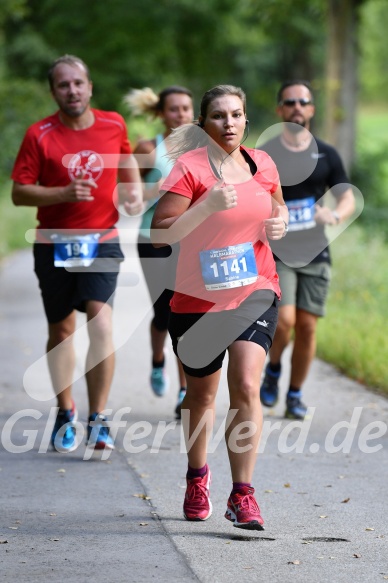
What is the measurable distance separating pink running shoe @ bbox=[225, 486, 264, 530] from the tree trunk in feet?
52.8

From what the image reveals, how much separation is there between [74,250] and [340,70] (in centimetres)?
1469

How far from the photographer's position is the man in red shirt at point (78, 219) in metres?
7.03

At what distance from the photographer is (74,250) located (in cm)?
707

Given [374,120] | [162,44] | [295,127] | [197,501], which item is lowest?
[197,501]

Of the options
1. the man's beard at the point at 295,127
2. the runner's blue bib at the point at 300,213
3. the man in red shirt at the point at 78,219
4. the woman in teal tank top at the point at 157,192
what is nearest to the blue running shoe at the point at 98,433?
the man in red shirt at the point at 78,219

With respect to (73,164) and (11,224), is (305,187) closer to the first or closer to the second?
(73,164)

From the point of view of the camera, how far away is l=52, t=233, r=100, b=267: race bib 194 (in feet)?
23.2

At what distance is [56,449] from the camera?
7.22 meters

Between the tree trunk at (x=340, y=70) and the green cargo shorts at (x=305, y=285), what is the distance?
1296 cm

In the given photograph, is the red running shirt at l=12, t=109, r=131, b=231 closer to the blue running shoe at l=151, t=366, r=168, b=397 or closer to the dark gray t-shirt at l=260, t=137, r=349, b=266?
the dark gray t-shirt at l=260, t=137, r=349, b=266

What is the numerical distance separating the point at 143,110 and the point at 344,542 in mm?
4443

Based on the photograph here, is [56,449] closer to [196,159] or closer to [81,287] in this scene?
[81,287]

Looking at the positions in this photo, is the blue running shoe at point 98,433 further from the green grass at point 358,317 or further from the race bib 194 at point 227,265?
the green grass at point 358,317

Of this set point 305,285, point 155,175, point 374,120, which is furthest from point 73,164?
point 374,120
